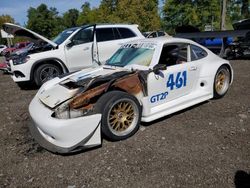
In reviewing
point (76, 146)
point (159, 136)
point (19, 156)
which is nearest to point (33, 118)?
point (19, 156)

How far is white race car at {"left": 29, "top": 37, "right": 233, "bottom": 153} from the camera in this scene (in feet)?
12.1

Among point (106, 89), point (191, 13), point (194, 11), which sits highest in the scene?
point (194, 11)

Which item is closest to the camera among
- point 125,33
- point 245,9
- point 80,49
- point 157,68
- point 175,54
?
point 157,68

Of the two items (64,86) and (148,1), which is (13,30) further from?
(148,1)

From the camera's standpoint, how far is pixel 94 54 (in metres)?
8.55

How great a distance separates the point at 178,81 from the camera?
4953 millimetres

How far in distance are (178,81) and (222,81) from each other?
5.31 ft

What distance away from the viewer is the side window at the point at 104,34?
28.9 feet

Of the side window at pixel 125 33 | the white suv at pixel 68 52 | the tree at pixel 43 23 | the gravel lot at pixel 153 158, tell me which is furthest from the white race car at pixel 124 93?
the tree at pixel 43 23

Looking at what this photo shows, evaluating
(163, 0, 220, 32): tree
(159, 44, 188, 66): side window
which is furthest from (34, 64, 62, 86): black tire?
(163, 0, 220, 32): tree

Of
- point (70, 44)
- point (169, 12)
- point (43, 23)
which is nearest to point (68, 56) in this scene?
point (70, 44)

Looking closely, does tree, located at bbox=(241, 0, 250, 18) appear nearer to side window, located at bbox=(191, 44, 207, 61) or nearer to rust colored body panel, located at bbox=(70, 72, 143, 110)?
side window, located at bbox=(191, 44, 207, 61)

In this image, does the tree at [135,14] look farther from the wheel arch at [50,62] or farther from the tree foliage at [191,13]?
the wheel arch at [50,62]

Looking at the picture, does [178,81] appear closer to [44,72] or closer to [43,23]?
[44,72]
